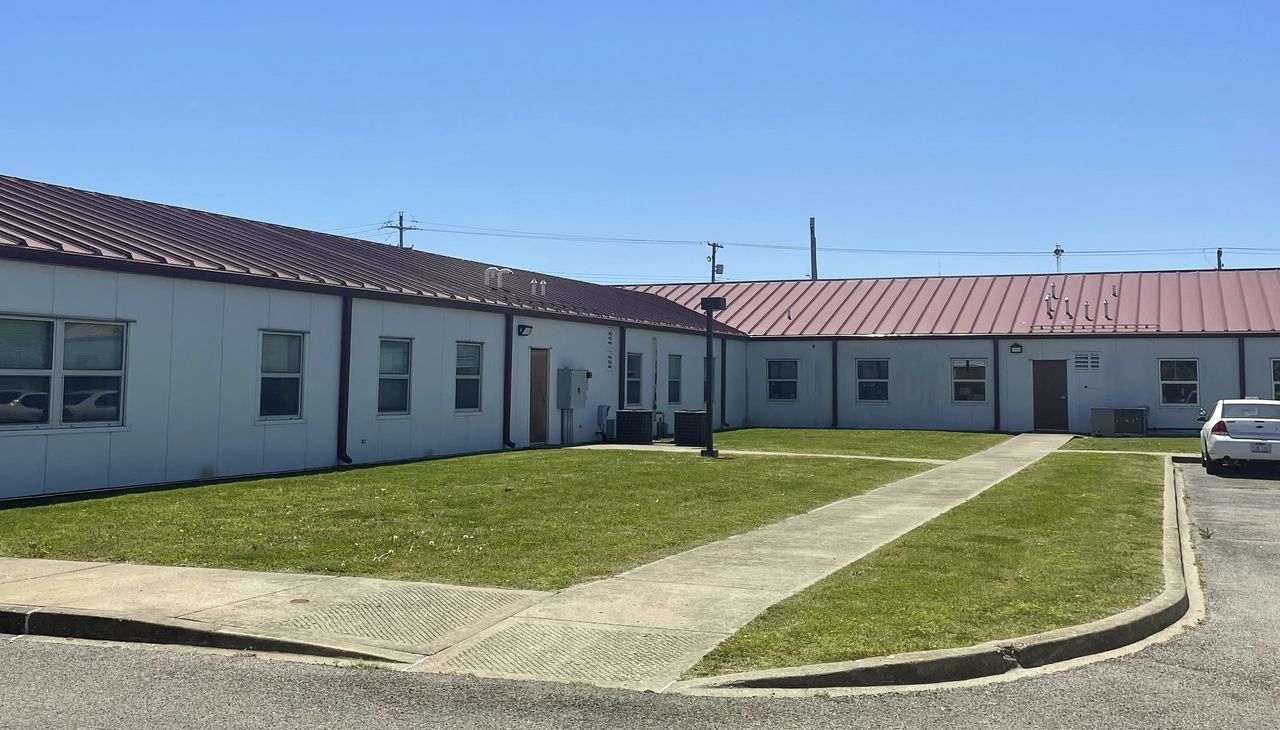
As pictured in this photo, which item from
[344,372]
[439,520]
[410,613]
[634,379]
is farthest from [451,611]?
[634,379]

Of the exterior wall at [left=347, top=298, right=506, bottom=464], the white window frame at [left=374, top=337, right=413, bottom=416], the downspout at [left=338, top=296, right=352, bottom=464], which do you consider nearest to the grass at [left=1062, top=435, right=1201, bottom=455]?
the exterior wall at [left=347, top=298, right=506, bottom=464]

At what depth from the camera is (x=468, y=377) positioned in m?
21.0

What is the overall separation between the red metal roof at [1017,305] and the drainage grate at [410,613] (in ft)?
90.8

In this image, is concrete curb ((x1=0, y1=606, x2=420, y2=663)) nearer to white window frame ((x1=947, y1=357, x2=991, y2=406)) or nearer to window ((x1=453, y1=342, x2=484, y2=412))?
window ((x1=453, y1=342, x2=484, y2=412))

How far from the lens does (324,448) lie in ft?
57.6

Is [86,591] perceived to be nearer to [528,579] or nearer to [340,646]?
[340,646]

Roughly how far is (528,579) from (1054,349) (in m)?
27.1

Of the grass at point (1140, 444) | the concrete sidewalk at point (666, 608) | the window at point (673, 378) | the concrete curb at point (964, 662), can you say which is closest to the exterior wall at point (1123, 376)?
the grass at point (1140, 444)

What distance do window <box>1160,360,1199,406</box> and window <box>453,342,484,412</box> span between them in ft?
68.6

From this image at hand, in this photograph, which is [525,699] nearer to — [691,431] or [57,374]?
[57,374]

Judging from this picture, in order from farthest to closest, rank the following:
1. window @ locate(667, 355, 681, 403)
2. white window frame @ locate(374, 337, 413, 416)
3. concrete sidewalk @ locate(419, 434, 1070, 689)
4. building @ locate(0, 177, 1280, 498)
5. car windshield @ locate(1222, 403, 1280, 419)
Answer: window @ locate(667, 355, 681, 403) → white window frame @ locate(374, 337, 413, 416) → car windshield @ locate(1222, 403, 1280, 419) → building @ locate(0, 177, 1280, 498) → concrete sidewalk @ locate(419, 434, 1070, 689)

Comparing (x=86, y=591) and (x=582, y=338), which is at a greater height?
(x=582, y=338)

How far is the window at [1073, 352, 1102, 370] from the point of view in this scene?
30766mm

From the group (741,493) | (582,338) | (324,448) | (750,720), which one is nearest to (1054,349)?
(582,338)
